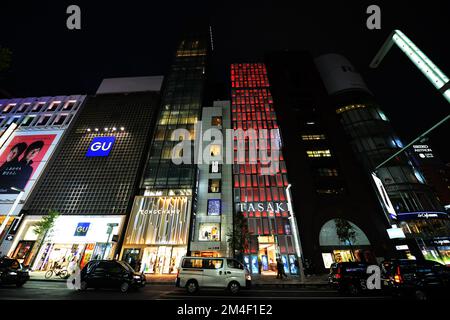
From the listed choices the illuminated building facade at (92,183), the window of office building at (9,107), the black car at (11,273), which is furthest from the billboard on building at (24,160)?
the black car at (11,273)

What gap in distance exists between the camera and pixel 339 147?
35.8 m

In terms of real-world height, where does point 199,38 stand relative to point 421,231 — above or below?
above

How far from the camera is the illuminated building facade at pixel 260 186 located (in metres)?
27.8

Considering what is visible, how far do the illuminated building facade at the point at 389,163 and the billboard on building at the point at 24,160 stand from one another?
179 feet

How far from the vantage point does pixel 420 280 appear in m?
9.37

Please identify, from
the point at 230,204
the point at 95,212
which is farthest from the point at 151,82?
the point at 230,204

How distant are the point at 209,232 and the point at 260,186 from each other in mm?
11732

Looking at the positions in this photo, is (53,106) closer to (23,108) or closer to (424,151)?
(23,108)

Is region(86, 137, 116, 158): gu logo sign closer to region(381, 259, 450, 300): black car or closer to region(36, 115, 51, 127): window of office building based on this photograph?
region(36, 115, 51, 127): window of office building

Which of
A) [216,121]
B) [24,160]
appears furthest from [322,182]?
[24,160]

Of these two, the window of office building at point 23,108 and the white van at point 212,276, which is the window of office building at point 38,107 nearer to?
the window of office building at point 23,108

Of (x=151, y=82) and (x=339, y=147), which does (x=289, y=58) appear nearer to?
(x=339, y=147)
